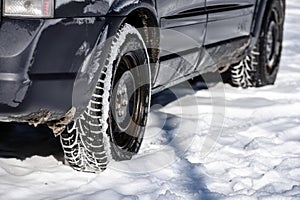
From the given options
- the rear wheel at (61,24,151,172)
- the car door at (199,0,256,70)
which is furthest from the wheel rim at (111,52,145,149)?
the car door at (199,0,256,70)

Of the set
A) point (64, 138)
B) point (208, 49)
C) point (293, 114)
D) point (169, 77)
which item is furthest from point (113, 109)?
point (293, 114)

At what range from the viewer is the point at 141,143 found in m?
4.32

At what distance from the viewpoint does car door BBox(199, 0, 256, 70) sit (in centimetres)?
499

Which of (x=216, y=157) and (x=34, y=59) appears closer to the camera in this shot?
(x=34, y=59)

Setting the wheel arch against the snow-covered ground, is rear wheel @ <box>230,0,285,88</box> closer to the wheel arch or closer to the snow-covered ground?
the snow-covered ground

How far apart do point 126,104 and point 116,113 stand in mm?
138

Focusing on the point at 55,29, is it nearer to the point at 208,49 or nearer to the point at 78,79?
the point at 78,79

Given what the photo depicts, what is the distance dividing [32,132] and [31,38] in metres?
1.53

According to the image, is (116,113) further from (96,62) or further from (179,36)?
(179,36)

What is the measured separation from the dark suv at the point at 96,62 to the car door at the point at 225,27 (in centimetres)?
2

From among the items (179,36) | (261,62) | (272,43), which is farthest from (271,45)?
(179,36)

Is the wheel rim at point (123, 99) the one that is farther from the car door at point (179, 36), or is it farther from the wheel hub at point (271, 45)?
the wheel hub at point (271, 45)

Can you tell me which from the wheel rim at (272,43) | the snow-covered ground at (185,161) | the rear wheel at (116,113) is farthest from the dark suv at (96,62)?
the wheel rim at (272,43)

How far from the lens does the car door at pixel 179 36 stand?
4.27 m
